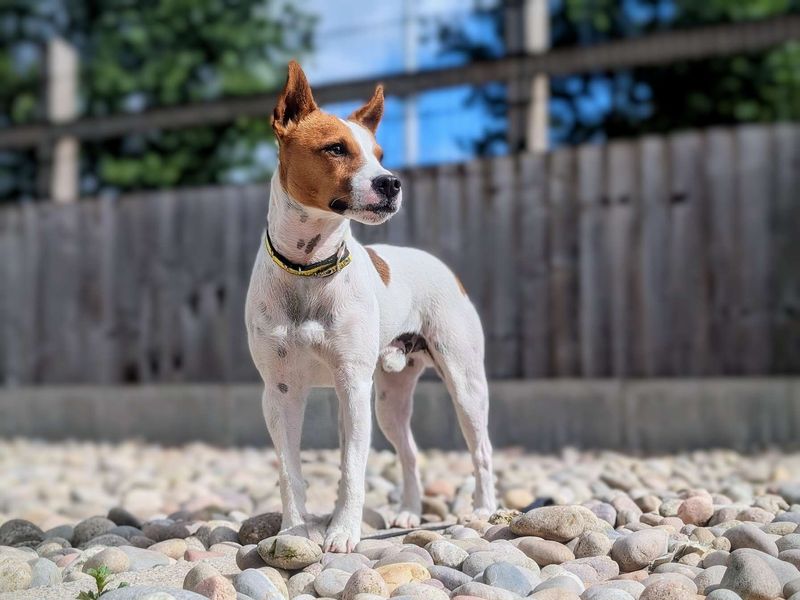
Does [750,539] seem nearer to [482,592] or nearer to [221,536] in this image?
[482,592]

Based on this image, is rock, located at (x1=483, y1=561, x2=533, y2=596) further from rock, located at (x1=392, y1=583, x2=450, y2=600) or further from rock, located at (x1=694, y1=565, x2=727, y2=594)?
rock, located at (x1=694, y1=565, x2=727, y2=594)

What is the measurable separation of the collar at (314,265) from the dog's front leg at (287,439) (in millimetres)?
391

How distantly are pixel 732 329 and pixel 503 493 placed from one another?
2546mm

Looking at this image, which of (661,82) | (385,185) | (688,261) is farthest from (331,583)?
(661,82)

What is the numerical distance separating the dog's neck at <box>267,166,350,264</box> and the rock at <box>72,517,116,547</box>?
4.41 feet

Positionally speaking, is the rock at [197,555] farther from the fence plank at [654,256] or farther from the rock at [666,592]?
the fence plank at [654,256]

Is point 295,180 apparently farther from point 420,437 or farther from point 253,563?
point 420,437

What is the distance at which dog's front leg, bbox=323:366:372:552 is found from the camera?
119 inches

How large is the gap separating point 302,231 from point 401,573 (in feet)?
3.57

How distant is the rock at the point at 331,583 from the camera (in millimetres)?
2605

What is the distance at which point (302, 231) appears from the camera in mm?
3023

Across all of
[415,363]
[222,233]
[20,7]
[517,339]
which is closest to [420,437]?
[517,339]

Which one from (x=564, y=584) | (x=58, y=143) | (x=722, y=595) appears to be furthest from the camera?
(x=58, y=143)

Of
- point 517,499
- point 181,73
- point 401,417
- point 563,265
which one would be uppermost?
point 181,73
